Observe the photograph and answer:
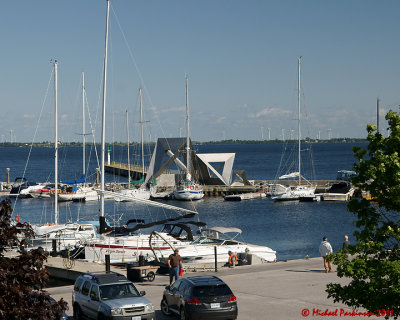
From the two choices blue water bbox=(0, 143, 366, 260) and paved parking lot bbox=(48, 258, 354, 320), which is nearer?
paved parking lot bbox=(48, 258, 354, 320)

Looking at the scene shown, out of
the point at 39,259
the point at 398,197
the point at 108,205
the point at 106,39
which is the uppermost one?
the point at 106,39

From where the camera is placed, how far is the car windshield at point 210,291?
18.3m

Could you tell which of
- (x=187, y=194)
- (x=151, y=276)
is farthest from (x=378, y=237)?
(x=187, y=194)

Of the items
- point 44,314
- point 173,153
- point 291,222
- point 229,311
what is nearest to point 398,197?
point 229,311

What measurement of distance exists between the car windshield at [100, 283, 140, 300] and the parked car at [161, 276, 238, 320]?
4.46ft

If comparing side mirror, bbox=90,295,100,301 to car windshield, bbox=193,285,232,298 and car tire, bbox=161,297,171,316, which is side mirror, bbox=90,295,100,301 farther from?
car windshield, bbox=193,285,232,298

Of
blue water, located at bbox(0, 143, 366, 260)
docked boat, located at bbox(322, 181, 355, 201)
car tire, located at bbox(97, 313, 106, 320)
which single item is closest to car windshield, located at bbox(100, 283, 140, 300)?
car tire, located at bbox(97, 313, 106, 320)

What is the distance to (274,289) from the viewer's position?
2348cm

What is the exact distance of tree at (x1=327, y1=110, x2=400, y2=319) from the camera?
45.0ft

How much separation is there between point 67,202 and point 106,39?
51300 mm

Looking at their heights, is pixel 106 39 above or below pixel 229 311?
above

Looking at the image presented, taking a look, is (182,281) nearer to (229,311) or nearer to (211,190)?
(229,311)

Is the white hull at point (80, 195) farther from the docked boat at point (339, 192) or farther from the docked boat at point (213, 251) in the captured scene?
the docked boat at point (213, 251)

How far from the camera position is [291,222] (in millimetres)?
65500
